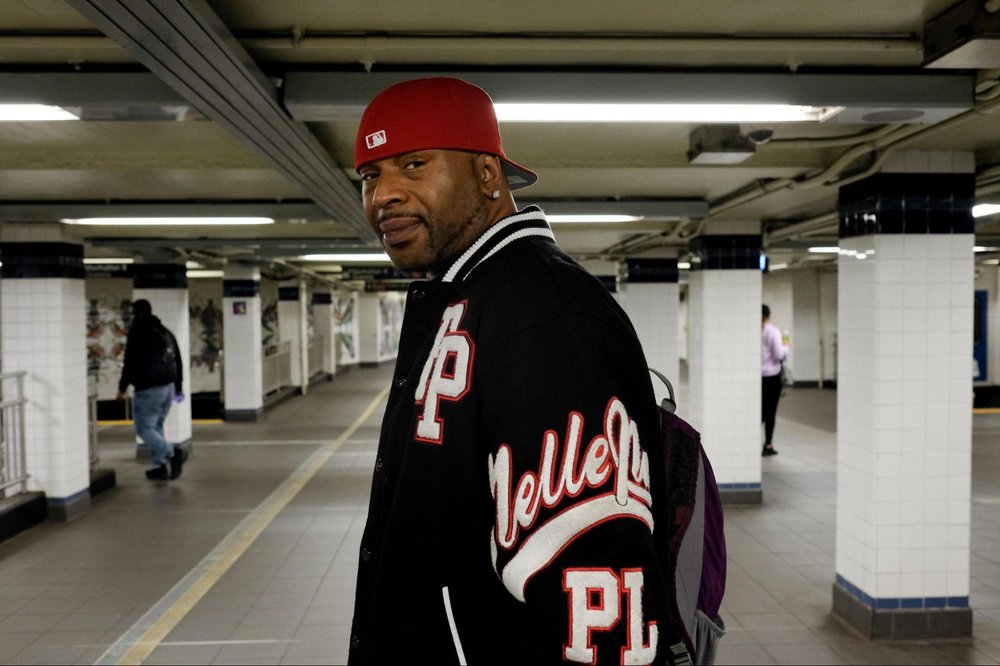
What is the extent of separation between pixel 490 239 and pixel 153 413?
27.8ft

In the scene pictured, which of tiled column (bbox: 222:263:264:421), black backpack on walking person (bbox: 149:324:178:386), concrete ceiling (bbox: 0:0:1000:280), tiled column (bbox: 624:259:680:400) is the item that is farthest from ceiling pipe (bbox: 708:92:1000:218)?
tiled column (bbox: 222:263:264:421)

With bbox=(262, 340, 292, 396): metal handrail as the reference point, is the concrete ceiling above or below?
above

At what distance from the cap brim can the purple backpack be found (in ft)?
1.51

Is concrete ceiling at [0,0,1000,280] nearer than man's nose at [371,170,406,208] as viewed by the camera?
No

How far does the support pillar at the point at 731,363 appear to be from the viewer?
745 cm

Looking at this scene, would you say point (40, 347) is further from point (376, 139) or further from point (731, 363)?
point (376, 139)

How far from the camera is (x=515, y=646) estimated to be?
1.07 metres

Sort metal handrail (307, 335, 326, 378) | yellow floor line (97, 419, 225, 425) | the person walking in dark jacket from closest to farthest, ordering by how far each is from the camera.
→ the person walking in dark jacket, yellow floor line (97, 419, 225, 425), metal handrail (307, 335, 326, 378)

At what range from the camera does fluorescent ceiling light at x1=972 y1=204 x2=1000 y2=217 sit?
627 cm

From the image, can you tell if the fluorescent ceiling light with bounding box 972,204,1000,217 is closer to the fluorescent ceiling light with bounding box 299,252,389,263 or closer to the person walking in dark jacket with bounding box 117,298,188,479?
the fluorescent ceiling light with bounding box 299,252,389,263

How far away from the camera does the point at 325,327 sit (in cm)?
2180

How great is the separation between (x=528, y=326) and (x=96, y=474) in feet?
27.7

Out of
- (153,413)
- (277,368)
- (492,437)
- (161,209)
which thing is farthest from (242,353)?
(492,437)

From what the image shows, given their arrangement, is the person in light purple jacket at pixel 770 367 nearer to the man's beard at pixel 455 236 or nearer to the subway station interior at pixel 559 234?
the subway station interior at pixel 559 234
